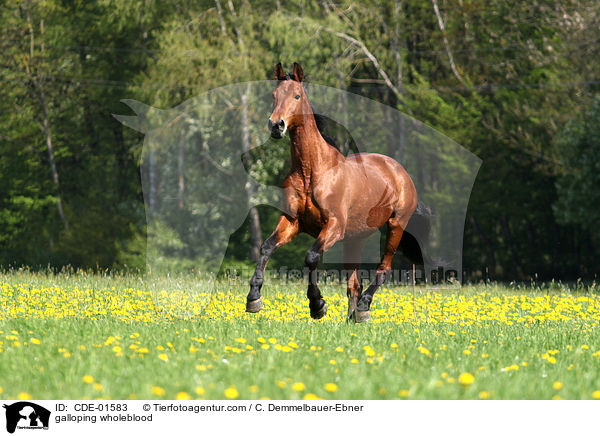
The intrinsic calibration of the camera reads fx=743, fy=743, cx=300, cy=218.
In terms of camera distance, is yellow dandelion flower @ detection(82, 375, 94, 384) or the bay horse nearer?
yellow dandelion flower @ detection(82, 375, 94, 384)

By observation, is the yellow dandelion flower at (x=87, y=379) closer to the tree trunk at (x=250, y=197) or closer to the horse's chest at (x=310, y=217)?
the horse's chest at (x=310, y=217)

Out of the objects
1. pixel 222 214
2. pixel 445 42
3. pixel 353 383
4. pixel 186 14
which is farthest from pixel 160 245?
pixel 353 383

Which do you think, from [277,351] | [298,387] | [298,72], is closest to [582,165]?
[298,72]

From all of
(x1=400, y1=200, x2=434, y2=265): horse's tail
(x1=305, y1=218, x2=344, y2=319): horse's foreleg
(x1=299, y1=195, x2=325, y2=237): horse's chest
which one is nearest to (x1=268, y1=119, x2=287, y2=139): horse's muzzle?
(x1=299, y1=195, x2=325, y2=237): horse's chest

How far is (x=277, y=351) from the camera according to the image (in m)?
6.50

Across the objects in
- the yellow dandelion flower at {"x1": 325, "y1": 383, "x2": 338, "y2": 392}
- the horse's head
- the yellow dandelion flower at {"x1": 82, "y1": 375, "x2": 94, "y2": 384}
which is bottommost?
the yellow dandelion flower at {"x1": 82, "y1": 375, "x2": 94, "y2": 384}

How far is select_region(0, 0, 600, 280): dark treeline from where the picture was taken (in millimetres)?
23859

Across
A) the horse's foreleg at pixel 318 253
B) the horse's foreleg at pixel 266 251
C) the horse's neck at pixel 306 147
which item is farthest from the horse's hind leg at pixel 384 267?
the horse's neck at pixel 306 147

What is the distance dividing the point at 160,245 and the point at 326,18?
9617mm

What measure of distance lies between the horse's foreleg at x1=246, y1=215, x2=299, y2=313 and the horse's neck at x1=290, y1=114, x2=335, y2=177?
0.62 metres

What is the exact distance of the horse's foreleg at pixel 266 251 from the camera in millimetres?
8109
